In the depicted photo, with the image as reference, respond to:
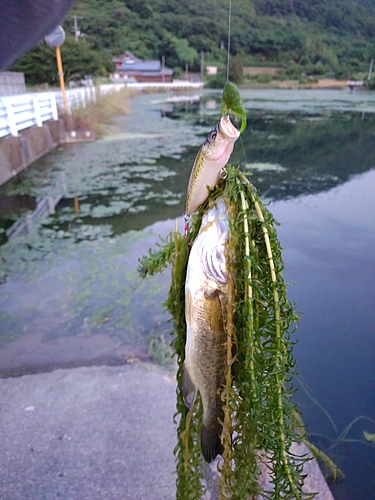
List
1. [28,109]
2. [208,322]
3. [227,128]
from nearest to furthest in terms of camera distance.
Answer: [227,128]
[208,322]
[28,109]

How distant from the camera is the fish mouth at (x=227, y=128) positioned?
0.95 metres

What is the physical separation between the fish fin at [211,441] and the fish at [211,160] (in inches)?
27.3

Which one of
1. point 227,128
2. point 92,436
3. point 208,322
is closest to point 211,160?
point 227,128

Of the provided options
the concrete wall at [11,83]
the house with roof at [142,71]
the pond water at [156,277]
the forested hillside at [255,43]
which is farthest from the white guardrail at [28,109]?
the house with roof at [142,71]

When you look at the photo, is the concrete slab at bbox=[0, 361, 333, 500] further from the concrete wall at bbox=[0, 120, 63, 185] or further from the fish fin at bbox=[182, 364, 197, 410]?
the concrete wall at bbox=[0, 120, 63, 185]

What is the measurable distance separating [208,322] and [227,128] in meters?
0.54

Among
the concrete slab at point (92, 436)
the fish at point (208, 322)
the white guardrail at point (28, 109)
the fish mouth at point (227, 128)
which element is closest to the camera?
the fish mouth at point (227, 128)

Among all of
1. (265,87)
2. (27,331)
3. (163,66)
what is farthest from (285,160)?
(163,66)

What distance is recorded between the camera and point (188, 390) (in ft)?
4.05

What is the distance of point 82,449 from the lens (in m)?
2.25

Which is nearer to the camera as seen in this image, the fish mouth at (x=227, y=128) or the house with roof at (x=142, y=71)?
the fish mouth at (x=227, y=128)

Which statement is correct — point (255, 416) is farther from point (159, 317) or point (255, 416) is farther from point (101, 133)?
point (101, 133)

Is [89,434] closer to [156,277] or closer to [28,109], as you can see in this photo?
[156,277]

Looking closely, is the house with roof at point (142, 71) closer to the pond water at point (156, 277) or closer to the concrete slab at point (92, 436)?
the pond water at point (156, 277)
